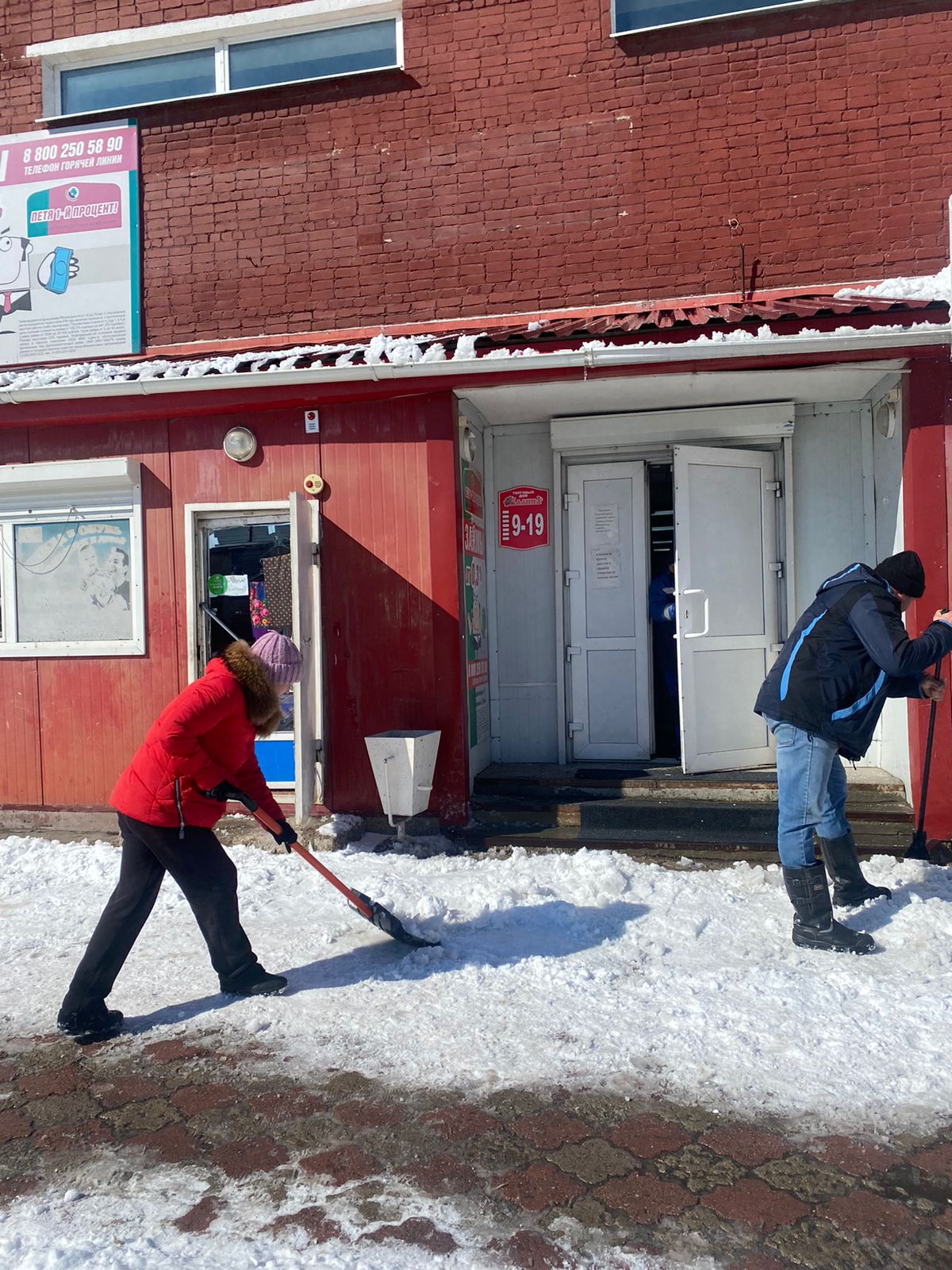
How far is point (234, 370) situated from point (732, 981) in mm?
4916

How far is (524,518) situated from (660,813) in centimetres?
262

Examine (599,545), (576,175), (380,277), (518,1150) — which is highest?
(576,175)

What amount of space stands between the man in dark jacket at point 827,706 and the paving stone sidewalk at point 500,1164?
1.37m

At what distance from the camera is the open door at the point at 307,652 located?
20.2ft

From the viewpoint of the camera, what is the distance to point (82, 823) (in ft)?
23.2

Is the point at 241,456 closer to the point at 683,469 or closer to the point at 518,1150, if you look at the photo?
the point at 683,469

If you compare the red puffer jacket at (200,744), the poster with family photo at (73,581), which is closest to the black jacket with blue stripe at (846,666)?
the red puffer jacket at (200,744)

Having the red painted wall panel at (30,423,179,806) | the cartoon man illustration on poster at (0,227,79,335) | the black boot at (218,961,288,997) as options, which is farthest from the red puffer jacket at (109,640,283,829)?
the cartoon man illustration on poster at (0,227,79,335)

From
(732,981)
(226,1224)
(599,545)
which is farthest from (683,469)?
(226,1224)

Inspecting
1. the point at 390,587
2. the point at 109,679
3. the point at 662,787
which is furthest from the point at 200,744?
the point at 662,787

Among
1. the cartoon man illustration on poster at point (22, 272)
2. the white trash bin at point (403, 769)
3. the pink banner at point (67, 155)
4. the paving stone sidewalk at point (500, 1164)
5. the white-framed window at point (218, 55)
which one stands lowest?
the paving stone sidewalk at point (500, 1164)

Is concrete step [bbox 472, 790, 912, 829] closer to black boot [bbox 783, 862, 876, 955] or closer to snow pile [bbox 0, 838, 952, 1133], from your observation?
snow pile [bbox 0, 838, 952, 1133]

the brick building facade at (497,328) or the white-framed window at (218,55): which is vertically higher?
the white-framed window at (218,55)

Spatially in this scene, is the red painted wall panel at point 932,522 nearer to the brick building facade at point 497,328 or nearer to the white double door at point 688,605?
the brick building facade at point 497,328
